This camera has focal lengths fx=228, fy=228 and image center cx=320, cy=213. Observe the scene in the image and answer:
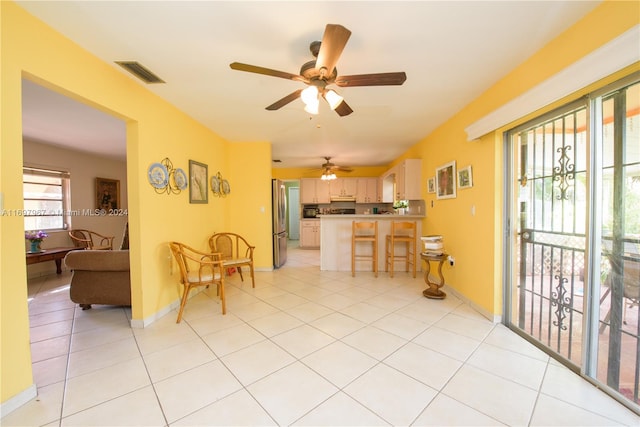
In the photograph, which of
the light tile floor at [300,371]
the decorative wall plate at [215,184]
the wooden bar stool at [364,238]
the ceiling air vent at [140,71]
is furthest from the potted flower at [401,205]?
the ceiling air vent at [140,71]

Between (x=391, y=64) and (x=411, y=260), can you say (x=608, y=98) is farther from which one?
(x=411, y=260)

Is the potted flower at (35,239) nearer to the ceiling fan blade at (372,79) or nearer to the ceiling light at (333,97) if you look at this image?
the ceiling light at (333,97)

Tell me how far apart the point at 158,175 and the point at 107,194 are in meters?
4.36

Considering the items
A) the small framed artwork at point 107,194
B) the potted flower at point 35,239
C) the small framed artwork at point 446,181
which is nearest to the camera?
the small framed artwork at point 446,181

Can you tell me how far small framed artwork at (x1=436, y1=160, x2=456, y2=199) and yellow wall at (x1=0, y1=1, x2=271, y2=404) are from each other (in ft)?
9.50

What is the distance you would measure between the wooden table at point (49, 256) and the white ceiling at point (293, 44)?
2157 millimetres

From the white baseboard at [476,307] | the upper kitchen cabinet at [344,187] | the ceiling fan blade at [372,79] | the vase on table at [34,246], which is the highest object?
the ceiling fan blade at [372,79]

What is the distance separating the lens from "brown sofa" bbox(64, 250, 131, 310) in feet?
8.25

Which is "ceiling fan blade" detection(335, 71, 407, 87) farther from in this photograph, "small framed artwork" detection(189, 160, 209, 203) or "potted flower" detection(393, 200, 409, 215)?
"potted flower" detection(393, 200, 409, 215)

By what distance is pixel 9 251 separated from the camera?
132 cm

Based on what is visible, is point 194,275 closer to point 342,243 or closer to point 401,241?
point 342,243

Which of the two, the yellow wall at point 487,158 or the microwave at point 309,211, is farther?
the microwave at point 309,211

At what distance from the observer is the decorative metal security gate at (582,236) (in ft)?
4.61

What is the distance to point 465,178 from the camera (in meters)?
2.81
